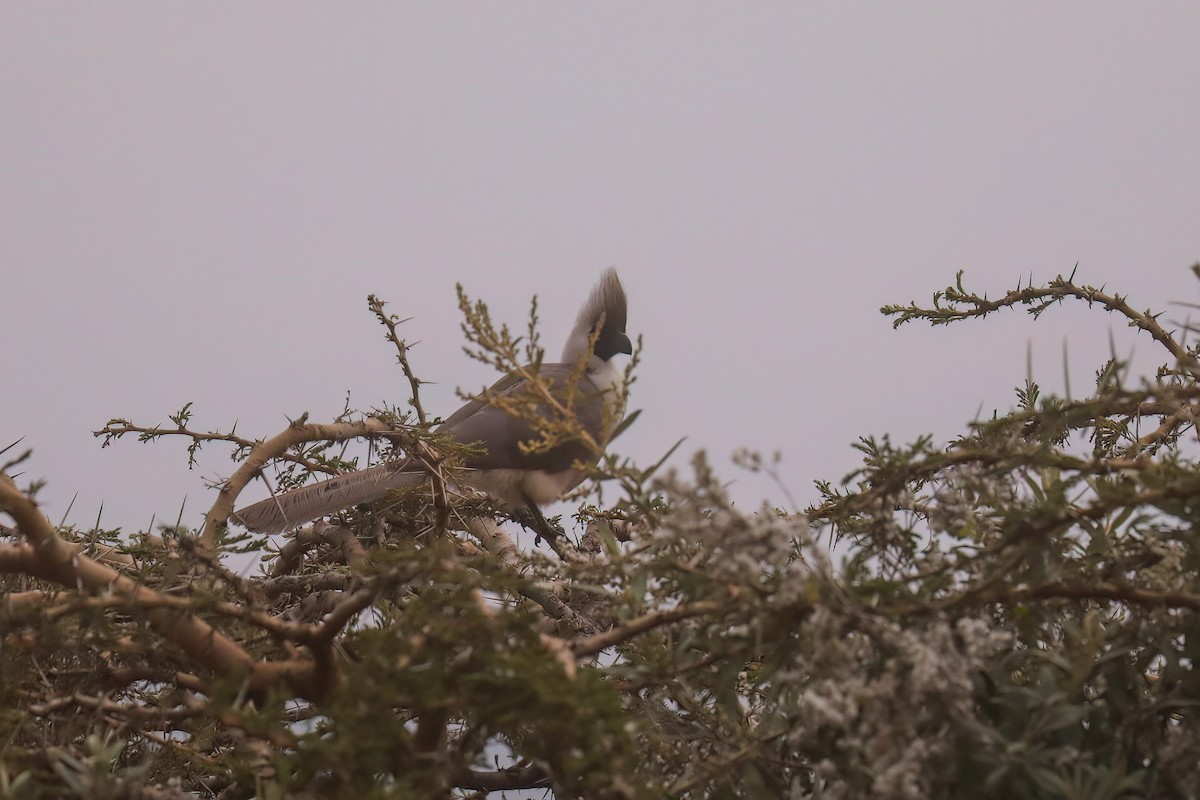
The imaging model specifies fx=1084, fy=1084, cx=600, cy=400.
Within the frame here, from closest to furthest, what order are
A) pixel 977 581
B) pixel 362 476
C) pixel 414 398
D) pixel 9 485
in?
pixel 977 581
pixel 9 485
pixel 414 398
pixel 362 476

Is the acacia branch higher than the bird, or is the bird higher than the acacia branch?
the bird

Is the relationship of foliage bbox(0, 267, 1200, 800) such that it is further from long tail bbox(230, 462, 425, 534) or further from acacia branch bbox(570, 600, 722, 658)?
long tail bbox(230, 462, 425, 534)

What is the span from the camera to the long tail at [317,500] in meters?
3.67

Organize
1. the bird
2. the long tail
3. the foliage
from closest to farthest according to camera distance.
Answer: the foliage < the bird < the long tail

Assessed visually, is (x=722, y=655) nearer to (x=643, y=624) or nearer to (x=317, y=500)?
(x=643, y=624)

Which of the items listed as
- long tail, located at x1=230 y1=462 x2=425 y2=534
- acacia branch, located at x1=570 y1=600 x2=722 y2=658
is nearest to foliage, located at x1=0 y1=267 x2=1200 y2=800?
acacia branch, located at x1=570 y1=600 x2=722 y2=658

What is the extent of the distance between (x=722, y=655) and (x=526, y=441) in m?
1.56

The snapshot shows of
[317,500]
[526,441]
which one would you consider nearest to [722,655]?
[526,441]

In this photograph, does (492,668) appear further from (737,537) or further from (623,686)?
(623,686)

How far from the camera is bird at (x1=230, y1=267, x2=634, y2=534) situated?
1730 mm

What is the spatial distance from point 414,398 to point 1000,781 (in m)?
2.26

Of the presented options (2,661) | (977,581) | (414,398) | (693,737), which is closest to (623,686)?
(693,737)

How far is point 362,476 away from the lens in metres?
3.78

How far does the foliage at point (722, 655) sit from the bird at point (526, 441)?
13 centimetres
